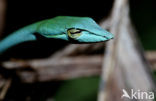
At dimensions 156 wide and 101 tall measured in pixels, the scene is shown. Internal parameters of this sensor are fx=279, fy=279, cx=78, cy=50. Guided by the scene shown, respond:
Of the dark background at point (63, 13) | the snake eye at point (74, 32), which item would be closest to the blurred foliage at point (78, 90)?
the dark background at point (63, 13)

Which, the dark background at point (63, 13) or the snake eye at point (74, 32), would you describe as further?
the dark background at point (63, 13)

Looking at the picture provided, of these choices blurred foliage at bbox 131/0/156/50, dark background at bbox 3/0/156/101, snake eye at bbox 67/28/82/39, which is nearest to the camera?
snake eye at bbox 67/28/82/39

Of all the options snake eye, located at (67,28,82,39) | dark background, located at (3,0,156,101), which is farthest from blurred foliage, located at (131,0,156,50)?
snake eye, located at (67,28,82,39)

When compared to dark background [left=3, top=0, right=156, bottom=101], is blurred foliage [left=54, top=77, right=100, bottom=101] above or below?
below

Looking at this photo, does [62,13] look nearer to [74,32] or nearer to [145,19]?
[145,19]

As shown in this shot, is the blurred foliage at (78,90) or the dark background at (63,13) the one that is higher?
the dark background at (63,13)

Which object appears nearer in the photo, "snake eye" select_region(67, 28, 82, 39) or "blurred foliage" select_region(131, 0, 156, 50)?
"snake eye" select_region(67, 28, 82, 39)

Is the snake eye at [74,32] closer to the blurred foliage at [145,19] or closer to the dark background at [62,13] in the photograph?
the dark background at [62,13]

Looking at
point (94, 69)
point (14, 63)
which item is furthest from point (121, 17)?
point (14, 63)

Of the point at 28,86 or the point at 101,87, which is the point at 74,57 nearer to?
the point at 28,86

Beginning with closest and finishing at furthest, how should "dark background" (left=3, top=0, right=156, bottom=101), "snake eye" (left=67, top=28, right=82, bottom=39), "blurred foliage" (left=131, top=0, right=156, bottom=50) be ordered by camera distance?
"snake eye" (left=67, top=28, right=82, bottom=39)
"dark background" (left=3, top=0, right=156, bottom=101)
"blurred foliage" (left=131, top=0, right=156, bottom=50)

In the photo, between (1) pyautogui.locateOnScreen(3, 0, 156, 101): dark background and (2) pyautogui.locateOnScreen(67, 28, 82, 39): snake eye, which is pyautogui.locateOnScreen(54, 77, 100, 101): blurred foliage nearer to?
(1) pyautogui.locateOnScreen(3, 0, 156, 101): dark background
